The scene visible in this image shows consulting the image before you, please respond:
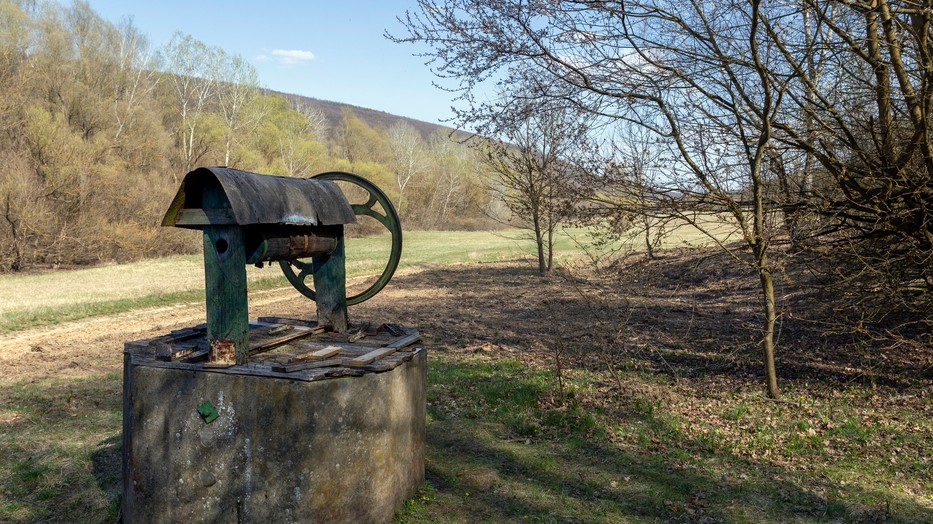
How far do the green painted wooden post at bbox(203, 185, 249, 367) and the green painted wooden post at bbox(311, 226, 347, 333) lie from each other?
1.07m

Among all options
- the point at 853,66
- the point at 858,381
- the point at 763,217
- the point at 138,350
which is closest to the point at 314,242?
the point at 138,350

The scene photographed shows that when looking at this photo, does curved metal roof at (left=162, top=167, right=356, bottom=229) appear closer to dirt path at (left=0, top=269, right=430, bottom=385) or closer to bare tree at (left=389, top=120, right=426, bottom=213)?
dirt path at (left=0, top=269, right=430, bottom=385)

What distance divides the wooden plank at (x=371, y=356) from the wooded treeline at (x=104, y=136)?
1618 cm

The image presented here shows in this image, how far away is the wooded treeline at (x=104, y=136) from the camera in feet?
92.7

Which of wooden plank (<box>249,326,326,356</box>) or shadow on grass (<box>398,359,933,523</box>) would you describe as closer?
wooden plank (<box>249,326,326,356</box>)

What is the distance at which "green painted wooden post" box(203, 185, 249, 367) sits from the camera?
178 inches

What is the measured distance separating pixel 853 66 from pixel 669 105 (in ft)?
6.85

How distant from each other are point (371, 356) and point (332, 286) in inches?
44.8

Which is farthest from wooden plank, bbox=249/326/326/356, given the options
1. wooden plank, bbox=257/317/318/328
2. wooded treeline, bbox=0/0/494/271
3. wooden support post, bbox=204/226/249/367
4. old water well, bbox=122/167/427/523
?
wooded treeline, bbox=0/0/494/271

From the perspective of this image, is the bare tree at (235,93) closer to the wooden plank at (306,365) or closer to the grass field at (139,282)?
the grass field at (139,282)

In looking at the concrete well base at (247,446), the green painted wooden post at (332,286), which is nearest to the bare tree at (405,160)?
the green painted wooden post at (332,286)

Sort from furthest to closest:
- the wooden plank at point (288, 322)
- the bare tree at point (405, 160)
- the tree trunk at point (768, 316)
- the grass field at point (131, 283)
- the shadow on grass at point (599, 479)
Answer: the bare tree at point (405, 160) → the grass field at point (131, 283) → the tree trunk at point (768, 316) → the wooden plank at point (288, 322) → the shadow on grass at point (599, 479)

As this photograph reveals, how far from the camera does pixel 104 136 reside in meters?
31.5

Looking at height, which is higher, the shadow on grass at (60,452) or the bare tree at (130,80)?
the bare tree at (130,80)
